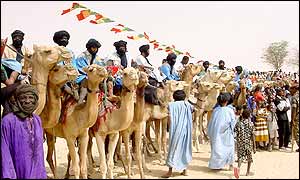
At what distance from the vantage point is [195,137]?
40.0 feet

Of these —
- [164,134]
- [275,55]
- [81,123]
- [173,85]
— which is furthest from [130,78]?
[275,55]

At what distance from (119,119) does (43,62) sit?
1867 millimetres

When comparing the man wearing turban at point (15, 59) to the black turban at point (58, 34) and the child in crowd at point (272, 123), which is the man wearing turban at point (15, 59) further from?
the child in crowd at point (272, 123)

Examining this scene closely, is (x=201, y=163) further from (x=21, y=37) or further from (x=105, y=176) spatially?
(x=21, y=37)

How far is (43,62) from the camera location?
6953mm

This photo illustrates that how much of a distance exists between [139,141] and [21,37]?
2.87m

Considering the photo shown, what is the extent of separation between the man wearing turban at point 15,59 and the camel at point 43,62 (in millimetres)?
219

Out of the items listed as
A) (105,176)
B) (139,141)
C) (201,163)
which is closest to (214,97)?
(201,163)

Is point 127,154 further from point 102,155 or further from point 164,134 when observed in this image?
point 164,134

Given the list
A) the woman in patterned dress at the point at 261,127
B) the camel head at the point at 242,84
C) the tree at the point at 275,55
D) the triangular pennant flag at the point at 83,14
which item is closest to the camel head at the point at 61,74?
the triangular pennant flag at the point at 83,14

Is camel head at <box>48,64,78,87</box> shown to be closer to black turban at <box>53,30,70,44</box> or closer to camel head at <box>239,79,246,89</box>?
black turban at <box>53,30,70,44</box>

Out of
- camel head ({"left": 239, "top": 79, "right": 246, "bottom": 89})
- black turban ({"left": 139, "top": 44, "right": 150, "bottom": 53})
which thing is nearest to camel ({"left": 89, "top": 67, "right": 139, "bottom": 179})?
black turban ({"left": 139, "top": 44, "right": 150, "bottom": 53})

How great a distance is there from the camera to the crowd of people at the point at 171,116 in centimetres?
516

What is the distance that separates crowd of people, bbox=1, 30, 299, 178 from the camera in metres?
5.16
